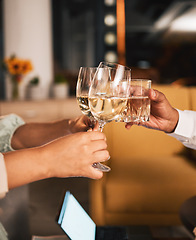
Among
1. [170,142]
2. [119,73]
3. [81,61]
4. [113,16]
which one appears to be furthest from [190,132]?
[113,16]

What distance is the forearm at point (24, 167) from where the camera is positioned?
51 cm

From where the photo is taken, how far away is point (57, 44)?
→ 145 inches

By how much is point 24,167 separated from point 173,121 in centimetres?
64

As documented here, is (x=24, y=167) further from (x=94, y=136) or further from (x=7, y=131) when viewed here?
(x=7, y=131)

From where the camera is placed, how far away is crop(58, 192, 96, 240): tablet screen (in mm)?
679

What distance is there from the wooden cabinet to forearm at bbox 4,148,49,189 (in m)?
2.40

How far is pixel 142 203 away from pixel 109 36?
109 inches

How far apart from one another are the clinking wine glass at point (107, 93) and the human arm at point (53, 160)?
0.33ft

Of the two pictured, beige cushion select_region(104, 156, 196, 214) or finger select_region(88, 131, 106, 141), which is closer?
finger select_region(88, 131, 106, 141)

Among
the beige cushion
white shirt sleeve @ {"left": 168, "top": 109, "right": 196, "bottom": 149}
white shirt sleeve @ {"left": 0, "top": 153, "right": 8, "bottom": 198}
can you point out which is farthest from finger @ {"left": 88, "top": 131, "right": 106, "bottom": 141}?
the beige cushion

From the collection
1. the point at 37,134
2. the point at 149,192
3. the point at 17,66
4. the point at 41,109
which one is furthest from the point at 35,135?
the point at 17,66

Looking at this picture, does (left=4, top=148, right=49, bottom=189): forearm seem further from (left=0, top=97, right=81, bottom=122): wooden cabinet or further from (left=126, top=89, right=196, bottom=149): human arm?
(left=0, top=97, right=81, bottom=122): wooden cabinet

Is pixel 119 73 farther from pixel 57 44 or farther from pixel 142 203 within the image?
pixel 57 44

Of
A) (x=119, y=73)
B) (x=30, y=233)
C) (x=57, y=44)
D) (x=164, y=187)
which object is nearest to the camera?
(x=119, y=73)
